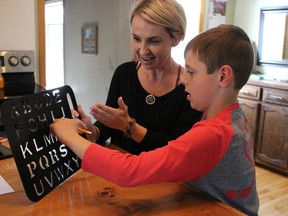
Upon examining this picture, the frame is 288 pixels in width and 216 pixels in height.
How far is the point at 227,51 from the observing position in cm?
80

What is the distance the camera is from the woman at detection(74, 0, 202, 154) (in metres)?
1.10

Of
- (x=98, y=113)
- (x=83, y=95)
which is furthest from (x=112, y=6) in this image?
(x=98, y=113)

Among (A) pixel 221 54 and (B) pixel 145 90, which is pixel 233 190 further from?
(B) pixel 145 90

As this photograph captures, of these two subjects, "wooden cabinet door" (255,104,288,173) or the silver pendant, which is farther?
"wooden cabinet door" (255,104,288,173)

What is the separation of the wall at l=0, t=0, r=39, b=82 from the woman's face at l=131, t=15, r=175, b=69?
0.94m

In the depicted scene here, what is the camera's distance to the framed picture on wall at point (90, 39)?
3.46 metres

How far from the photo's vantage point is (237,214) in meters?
0.69

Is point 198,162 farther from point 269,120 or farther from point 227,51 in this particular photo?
point 269,120

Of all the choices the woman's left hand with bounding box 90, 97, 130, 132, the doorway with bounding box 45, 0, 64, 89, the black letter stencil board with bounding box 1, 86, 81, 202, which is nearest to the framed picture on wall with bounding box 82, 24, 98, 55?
the doorway with bounding box 45, 0, 64, 89

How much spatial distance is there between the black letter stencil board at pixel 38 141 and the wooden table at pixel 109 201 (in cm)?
3

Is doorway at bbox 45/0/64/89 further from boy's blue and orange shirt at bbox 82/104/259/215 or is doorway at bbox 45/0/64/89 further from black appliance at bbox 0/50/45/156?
boy's blue and orange shirt at bbox 82/104/259/215

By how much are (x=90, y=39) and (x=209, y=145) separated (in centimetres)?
306

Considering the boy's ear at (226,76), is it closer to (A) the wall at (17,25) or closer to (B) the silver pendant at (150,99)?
(B) the silver pendant at (150,99)

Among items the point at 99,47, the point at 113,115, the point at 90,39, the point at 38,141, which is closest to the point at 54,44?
the point at 90,39
